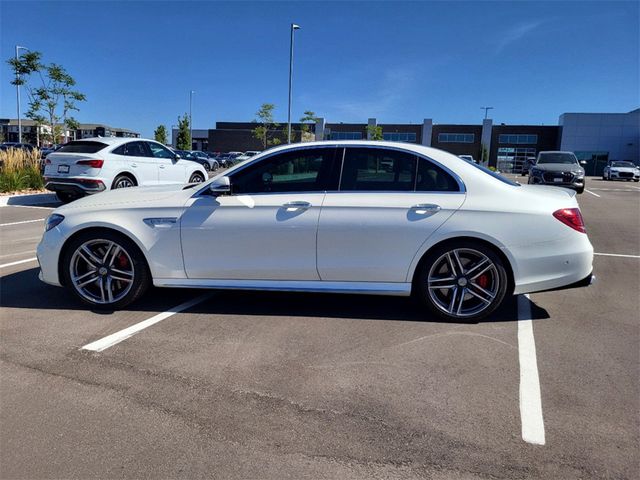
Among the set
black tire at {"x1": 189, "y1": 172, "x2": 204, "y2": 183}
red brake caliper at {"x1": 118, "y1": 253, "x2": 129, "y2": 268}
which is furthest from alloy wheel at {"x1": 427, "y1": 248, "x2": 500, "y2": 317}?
black tire at {"x1": 189, "y1": 172, "x2": 204, "y2": 183}

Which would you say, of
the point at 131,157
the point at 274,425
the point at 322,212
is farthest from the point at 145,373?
the point at 131,157

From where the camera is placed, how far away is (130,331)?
413cm

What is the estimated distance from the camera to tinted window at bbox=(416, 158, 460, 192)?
14.3 feet

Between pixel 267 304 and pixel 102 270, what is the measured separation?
1.57 meters

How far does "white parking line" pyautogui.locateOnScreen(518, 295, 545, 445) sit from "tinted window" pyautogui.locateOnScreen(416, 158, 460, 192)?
138cm

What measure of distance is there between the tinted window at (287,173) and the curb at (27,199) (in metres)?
11.3

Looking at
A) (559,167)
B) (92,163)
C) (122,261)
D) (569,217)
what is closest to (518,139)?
(559,167)

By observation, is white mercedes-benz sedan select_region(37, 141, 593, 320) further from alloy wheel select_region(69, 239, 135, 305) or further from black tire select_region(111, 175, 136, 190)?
black tire select_region(111, 175, 136, 190)

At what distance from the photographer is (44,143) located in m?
41.3

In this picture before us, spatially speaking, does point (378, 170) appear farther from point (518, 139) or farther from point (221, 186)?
point (518, 139)

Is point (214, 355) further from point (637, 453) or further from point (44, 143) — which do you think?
point (44, 143)

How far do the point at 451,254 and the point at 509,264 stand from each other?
50 centimetres

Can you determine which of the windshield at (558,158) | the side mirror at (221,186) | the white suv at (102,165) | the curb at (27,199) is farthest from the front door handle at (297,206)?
the windshield at (558,158)

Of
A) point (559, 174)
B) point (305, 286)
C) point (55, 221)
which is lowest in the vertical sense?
point (305, 286)
